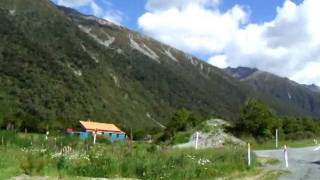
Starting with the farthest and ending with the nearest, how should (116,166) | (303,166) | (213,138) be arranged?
(213,138), (303,166), (116,166)

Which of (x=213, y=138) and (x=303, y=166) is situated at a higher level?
(x=213, y=138)

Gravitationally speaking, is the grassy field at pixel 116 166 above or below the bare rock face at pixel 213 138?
below

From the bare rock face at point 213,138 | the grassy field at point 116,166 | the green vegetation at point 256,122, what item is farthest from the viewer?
the green vegetation at point 256,122

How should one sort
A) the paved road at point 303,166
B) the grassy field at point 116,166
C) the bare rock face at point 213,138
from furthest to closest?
the bare rock face at point 213,138, the paved road at point 303,166, the grassy field at point 116,166

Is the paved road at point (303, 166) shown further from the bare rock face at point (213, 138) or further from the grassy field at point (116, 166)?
the bare rock face at point (213, 138)

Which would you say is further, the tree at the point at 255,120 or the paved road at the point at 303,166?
the tree at the point at 255,120

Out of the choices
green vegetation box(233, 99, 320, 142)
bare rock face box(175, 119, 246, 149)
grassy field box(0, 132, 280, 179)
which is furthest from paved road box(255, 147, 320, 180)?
green vegetation box(233, 99, 320, 142)

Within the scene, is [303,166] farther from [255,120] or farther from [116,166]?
[255,120]

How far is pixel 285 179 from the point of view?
2078 centimetres

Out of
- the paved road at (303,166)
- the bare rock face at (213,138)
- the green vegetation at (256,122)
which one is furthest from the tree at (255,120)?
the paved road at (303,166)

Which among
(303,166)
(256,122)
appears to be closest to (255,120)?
(256,122)

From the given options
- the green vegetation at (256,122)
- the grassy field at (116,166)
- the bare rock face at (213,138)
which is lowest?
the grassy field at (116,166)

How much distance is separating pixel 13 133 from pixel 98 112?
558 feet

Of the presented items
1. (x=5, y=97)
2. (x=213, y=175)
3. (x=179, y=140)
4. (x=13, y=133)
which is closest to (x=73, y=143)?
(x=13, y=133)
